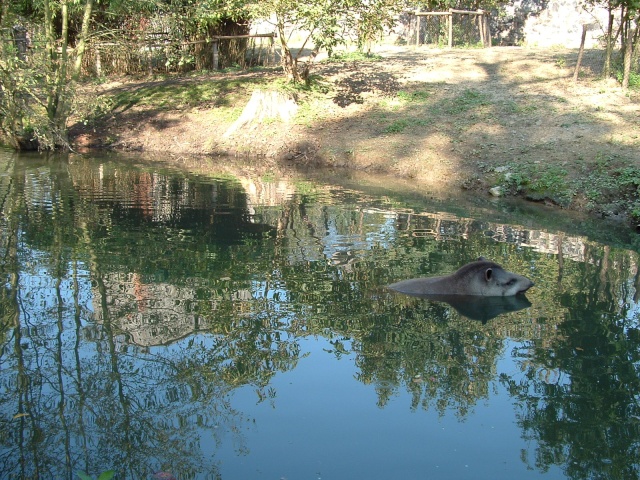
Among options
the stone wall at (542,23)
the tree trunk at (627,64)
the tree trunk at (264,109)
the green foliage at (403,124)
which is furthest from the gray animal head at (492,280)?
the stone wall at (542,23)

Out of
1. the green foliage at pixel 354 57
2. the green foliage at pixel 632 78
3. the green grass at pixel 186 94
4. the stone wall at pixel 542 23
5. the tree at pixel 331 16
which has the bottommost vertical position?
the green grass at pixel 186 94

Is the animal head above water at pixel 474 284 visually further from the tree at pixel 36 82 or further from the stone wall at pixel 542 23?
the stone wall at pixel 542 23

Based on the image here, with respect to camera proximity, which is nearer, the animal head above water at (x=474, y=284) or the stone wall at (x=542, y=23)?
the animal head above water at (x=474, y=284)

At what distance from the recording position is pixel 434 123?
2434 cm

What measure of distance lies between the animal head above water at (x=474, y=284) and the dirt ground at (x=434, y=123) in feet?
34.0

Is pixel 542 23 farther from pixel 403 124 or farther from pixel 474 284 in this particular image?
pixel 474 284

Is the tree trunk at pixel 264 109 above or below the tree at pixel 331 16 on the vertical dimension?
below

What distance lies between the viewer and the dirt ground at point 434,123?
20.8 metres

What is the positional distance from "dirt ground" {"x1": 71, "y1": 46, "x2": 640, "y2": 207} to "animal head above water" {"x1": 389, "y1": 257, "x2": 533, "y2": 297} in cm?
1035

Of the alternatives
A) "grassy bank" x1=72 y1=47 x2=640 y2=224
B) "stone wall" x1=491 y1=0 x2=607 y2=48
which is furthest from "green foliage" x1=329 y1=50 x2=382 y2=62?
"stone wall" x1=491 y1=0 x2=607 y2=48

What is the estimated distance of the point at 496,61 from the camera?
101ft

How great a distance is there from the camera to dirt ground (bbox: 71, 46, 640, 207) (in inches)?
819

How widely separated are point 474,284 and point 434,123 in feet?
51.2

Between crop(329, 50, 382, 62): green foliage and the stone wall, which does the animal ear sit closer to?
crop(329, 50, 382, 62): green foliage
